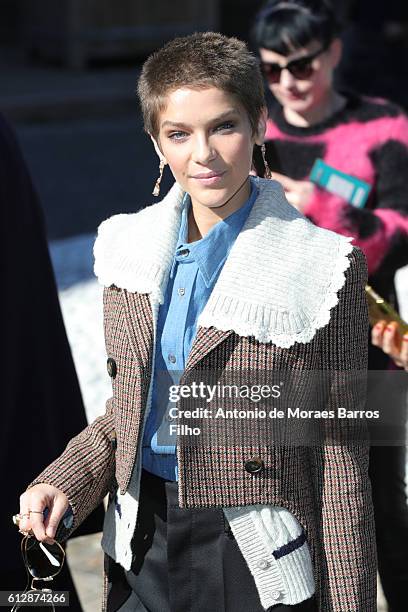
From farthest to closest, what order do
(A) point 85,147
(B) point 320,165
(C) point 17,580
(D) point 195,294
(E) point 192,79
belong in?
(A) point 85,147 → (B) point 320,165 → (C) point 17,580 → (D) point 195,294 → (E) point 192,79

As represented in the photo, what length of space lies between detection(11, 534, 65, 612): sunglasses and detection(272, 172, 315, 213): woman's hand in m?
1.46

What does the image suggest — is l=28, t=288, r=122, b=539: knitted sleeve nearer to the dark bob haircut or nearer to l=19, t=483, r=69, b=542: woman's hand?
l=19, t=483, r=69, b=542: woman's hand

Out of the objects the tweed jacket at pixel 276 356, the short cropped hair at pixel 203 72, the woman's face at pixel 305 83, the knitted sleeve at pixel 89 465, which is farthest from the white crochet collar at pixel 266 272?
the woman's face at pixel 305 83

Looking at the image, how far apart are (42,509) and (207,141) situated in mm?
796

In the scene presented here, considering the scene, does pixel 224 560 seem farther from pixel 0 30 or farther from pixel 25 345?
pixel 0 30

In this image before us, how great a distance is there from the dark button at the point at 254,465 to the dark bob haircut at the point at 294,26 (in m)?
1.72

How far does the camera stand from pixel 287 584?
218cm

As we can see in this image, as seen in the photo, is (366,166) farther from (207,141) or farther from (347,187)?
(207,141)

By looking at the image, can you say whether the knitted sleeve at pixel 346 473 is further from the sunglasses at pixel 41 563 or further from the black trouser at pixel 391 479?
the black trouser at pixel 391 479

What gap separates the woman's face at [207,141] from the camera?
211cm

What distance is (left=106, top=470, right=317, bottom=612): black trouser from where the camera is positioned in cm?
223

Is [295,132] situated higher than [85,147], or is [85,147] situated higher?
[295,132]

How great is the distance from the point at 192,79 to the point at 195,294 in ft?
1.42

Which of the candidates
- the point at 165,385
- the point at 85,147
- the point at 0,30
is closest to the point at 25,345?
the point at 165,385
